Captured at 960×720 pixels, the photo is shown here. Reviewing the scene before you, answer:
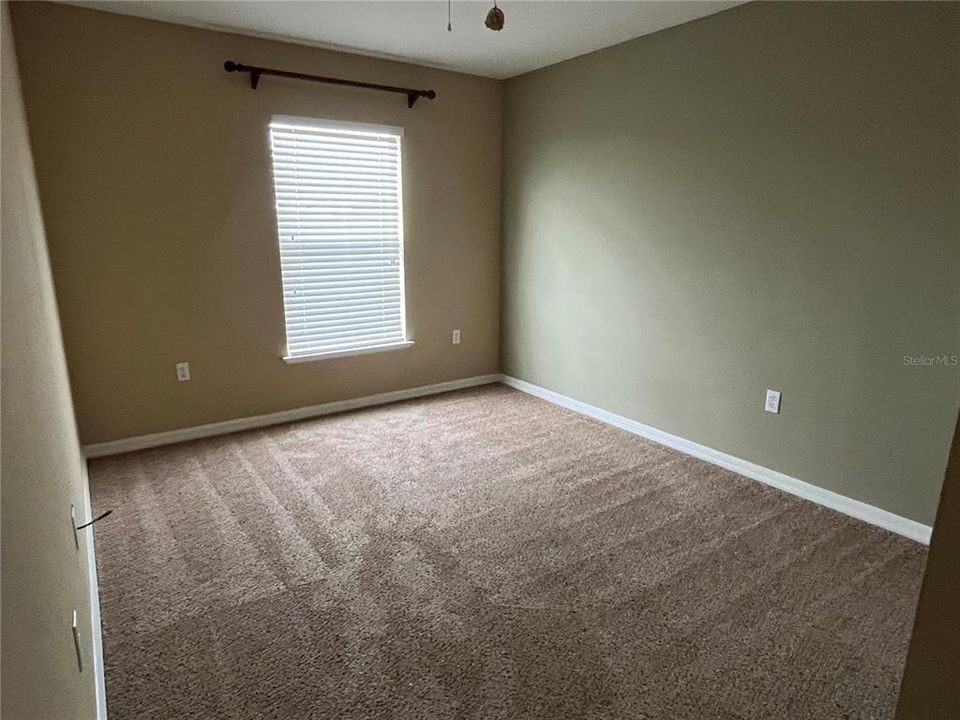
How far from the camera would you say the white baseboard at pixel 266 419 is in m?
3.32

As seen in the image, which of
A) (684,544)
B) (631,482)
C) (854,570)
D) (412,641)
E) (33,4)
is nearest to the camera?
(412,641)

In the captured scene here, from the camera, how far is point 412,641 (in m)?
1.86

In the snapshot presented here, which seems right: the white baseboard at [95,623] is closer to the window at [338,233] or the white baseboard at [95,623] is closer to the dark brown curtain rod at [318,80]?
the window at [338,233]

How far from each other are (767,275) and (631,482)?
48.9 inches

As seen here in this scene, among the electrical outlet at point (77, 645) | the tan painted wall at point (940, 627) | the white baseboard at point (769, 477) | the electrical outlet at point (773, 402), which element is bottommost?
the white baseboard at point (769, 477)

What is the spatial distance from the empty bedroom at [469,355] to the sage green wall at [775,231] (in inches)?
0.6

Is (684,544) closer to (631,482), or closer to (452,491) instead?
(631,482)

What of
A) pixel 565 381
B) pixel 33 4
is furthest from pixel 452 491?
pixel 33 4

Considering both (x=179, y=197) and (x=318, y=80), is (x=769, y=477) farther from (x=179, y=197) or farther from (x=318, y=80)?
(x=179, y=197)

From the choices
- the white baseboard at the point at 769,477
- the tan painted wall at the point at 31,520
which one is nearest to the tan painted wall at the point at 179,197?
the tan painted wall at the point at 31,520

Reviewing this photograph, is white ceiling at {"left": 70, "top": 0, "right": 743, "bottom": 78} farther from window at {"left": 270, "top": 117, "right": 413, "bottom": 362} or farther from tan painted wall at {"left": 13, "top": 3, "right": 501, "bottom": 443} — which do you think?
window at {"left": 270, "top": 117, "right": 413, "bottom": 362}

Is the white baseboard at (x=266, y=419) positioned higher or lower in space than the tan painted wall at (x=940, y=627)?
lower

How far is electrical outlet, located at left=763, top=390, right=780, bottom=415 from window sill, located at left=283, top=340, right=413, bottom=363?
7.91 feet

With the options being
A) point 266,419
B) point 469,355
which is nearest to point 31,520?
point 266,419
